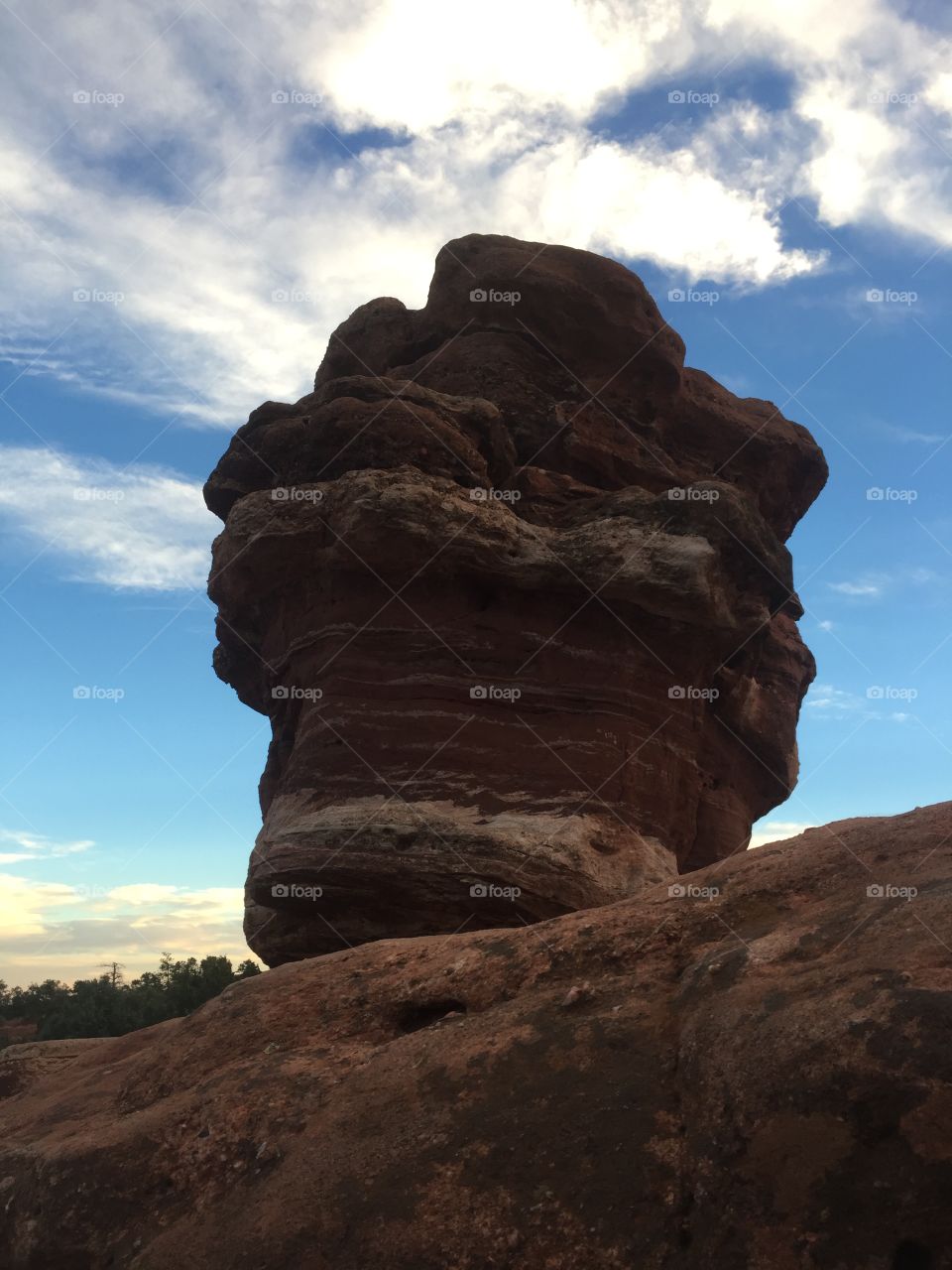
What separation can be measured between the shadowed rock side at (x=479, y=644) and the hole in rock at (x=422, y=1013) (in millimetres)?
5141

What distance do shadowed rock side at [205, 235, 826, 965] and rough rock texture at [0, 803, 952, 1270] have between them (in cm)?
502

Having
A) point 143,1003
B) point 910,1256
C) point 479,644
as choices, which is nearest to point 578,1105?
point 910,1256

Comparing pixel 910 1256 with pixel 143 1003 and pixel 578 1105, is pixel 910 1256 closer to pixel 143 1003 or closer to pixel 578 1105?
pixel 578 1105

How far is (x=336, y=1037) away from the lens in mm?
6004

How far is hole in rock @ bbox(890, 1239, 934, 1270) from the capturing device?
324 centimetres

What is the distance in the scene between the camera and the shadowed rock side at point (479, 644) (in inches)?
457

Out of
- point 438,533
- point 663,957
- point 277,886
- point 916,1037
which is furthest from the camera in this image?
point 438,533

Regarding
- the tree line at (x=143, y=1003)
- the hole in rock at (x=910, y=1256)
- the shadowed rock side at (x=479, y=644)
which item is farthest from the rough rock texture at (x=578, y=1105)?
the tree line at (x=143, y=1003)

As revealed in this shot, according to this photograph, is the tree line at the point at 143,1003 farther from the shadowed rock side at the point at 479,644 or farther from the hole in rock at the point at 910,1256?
the hole in rock at the point at 910,1256

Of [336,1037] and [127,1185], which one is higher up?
[336,1037]

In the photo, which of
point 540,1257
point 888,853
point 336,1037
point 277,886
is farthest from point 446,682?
point 540,1257

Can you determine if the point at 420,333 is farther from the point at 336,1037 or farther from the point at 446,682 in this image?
the point at 336,1037

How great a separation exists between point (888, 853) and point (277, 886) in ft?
25.7

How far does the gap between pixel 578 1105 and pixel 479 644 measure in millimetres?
8964
